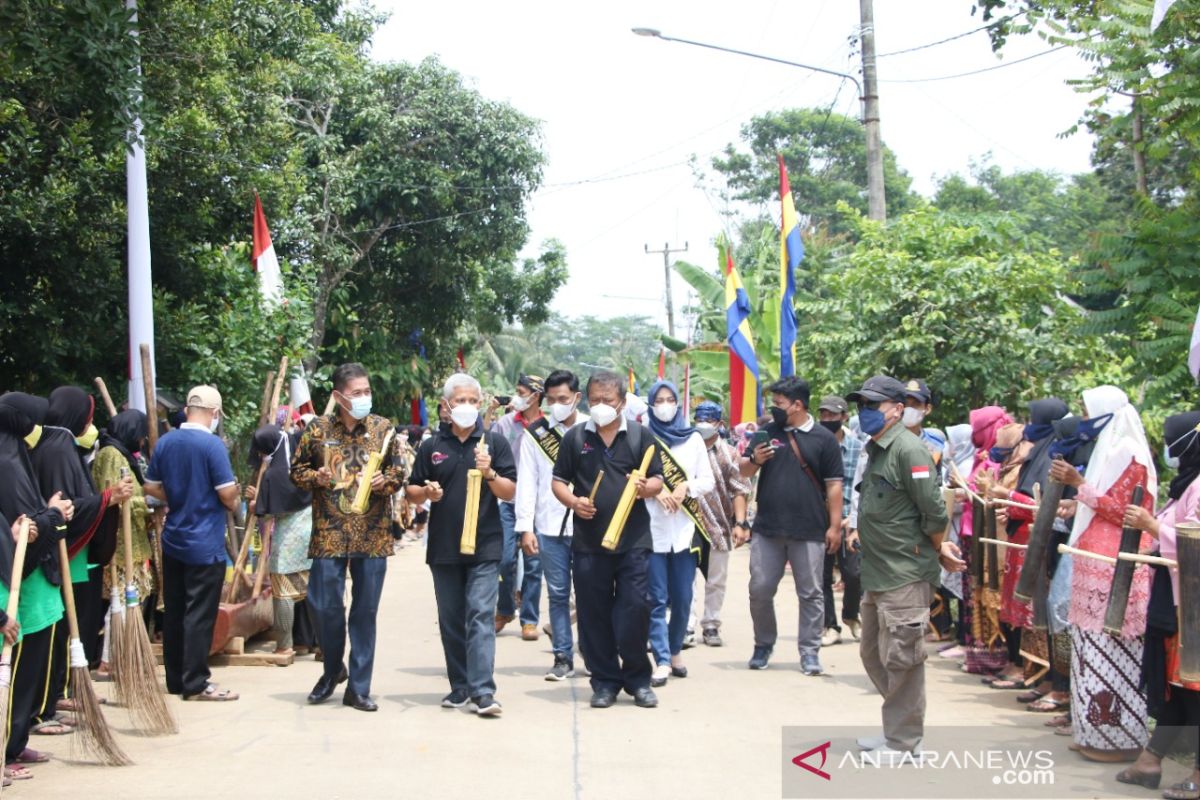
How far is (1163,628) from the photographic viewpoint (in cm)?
599

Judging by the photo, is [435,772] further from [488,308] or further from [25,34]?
[488,308]

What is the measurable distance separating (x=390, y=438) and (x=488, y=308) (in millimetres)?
22362

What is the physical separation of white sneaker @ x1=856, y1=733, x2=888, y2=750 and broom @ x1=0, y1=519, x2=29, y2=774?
4.11 m

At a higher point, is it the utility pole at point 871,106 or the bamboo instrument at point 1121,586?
the utility pole at point 871,106

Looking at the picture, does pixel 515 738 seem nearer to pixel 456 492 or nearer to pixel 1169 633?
pixel 456 492

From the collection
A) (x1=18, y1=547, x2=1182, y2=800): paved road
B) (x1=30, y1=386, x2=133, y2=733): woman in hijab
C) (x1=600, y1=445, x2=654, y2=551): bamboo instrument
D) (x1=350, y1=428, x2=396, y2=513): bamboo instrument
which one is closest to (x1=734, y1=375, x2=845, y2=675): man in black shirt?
(x1=18, y1=547, x2=1182, y2=800): paved road

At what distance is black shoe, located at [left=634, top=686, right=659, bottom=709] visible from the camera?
8.07 m

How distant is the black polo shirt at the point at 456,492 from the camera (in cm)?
795

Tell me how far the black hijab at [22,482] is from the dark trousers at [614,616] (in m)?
3.13

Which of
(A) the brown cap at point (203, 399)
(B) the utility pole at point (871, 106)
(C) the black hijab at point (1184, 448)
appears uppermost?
(B) the utility pole at point (871, 106)

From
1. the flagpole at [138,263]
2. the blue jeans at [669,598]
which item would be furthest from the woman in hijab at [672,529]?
the flagpole at [138,263]

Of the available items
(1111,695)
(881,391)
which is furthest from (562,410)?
(1111,695)

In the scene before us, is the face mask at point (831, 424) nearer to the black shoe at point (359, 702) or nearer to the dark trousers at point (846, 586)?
the dark trousers at point (846, 586)

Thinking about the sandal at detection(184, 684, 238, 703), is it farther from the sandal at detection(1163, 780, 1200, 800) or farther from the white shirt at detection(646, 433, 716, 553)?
the sandal at detection(1163, 780, 1200, 800)
